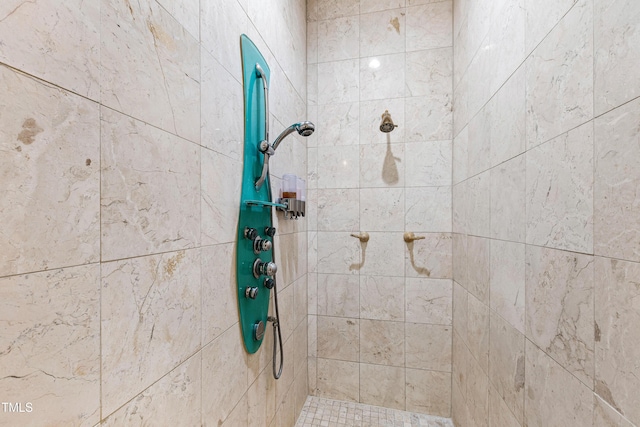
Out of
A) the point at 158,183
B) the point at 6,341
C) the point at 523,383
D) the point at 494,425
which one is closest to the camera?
the point at 6,341

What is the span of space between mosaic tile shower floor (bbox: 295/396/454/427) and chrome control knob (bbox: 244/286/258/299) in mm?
1216

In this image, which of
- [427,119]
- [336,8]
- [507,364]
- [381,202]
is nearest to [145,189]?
[507,364]

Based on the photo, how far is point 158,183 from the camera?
2.43 ft

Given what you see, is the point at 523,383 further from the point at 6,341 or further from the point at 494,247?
the point at 6,341

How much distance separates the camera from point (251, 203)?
1184mm

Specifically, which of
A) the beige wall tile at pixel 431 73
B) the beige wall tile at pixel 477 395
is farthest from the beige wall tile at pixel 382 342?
the beige wall tile at pixel 431 73

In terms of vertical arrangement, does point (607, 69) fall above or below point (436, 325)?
above

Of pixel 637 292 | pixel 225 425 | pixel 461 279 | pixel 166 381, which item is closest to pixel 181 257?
pixel 166 381

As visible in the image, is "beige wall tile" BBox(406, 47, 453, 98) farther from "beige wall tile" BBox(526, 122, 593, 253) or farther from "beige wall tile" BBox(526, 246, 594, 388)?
"beige wall tile" BBox(526, 246, 594, 388)

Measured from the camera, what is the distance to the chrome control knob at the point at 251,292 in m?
1.18

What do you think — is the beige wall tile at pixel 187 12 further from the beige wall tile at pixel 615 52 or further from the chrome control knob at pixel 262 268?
the beige wall tile at pixel 615 52

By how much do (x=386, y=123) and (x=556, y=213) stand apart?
1.32 m

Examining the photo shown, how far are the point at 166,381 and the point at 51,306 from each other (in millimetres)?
393

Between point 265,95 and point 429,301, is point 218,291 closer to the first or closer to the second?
point 265,95
